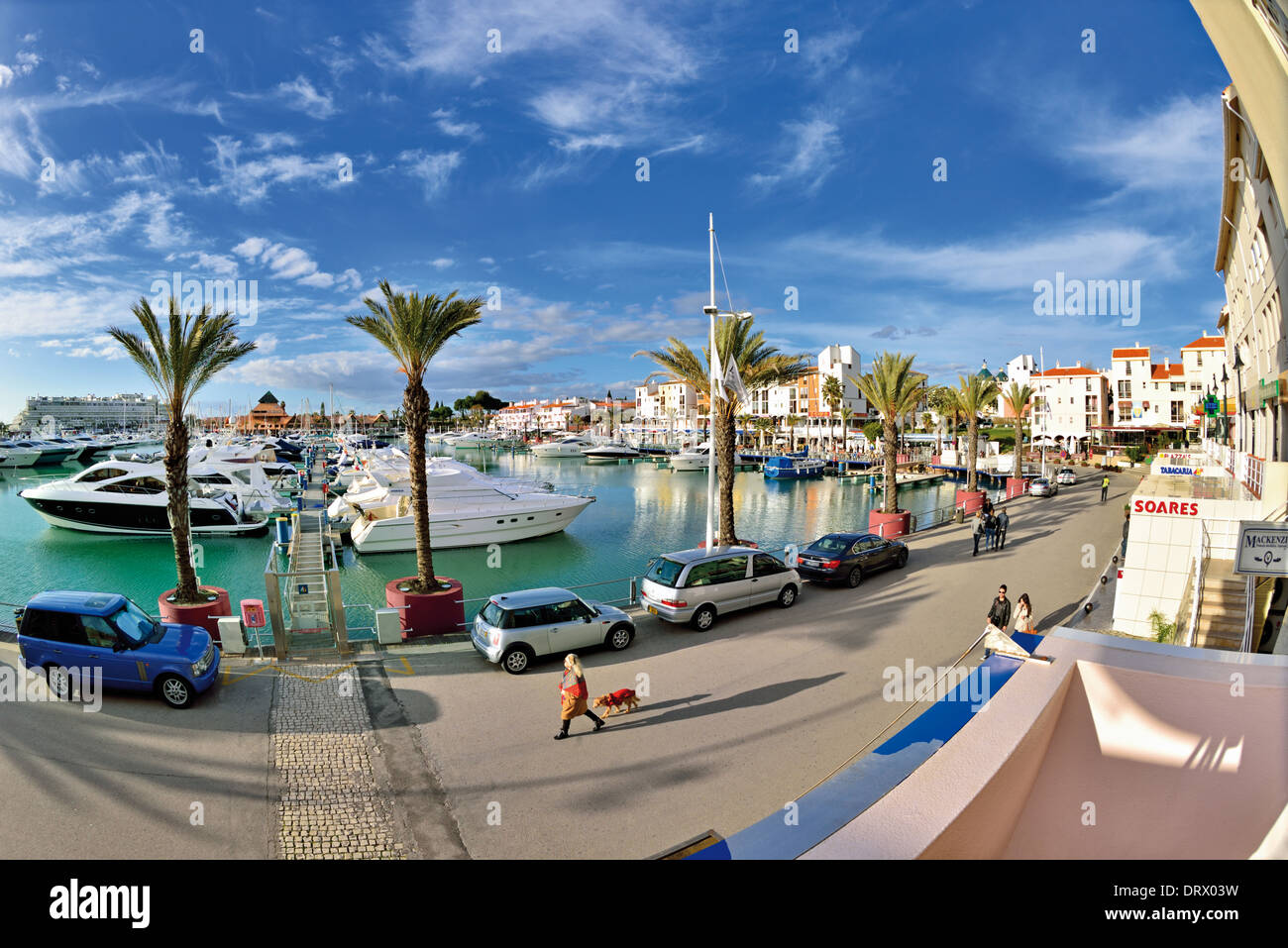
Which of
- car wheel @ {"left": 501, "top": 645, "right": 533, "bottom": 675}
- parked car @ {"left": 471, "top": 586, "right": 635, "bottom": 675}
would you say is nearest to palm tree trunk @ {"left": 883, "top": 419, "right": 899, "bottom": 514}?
parked car @ {"left": 471, "top": 586, "right": 635, "bottom": 675}

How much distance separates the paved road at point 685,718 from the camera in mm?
6867

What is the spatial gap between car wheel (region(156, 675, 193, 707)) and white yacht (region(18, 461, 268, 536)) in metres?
28.1

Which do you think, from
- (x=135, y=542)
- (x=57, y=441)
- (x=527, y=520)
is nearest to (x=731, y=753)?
(x=527, y=520)

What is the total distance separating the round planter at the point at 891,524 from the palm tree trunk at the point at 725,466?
7.57 metres

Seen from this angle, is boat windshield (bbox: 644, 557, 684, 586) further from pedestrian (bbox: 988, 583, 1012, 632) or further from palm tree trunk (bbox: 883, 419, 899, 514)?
palm tree trunk (bbox: 883, 419, 899, 514)

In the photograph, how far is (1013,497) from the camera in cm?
4262

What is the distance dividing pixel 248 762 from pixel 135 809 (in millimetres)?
1328

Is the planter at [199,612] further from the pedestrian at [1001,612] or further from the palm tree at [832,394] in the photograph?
the palm tree at [832,394]

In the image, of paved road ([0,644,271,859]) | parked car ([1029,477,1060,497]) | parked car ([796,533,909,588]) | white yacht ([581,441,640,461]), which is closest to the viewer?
paved road ([0,644,271,859])

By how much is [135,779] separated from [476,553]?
79.5 ft

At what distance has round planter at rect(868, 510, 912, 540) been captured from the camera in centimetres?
2498

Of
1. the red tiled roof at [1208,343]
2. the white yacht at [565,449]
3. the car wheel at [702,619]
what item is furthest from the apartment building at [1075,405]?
the car wheel at [702,619]

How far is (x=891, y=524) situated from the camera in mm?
25078
